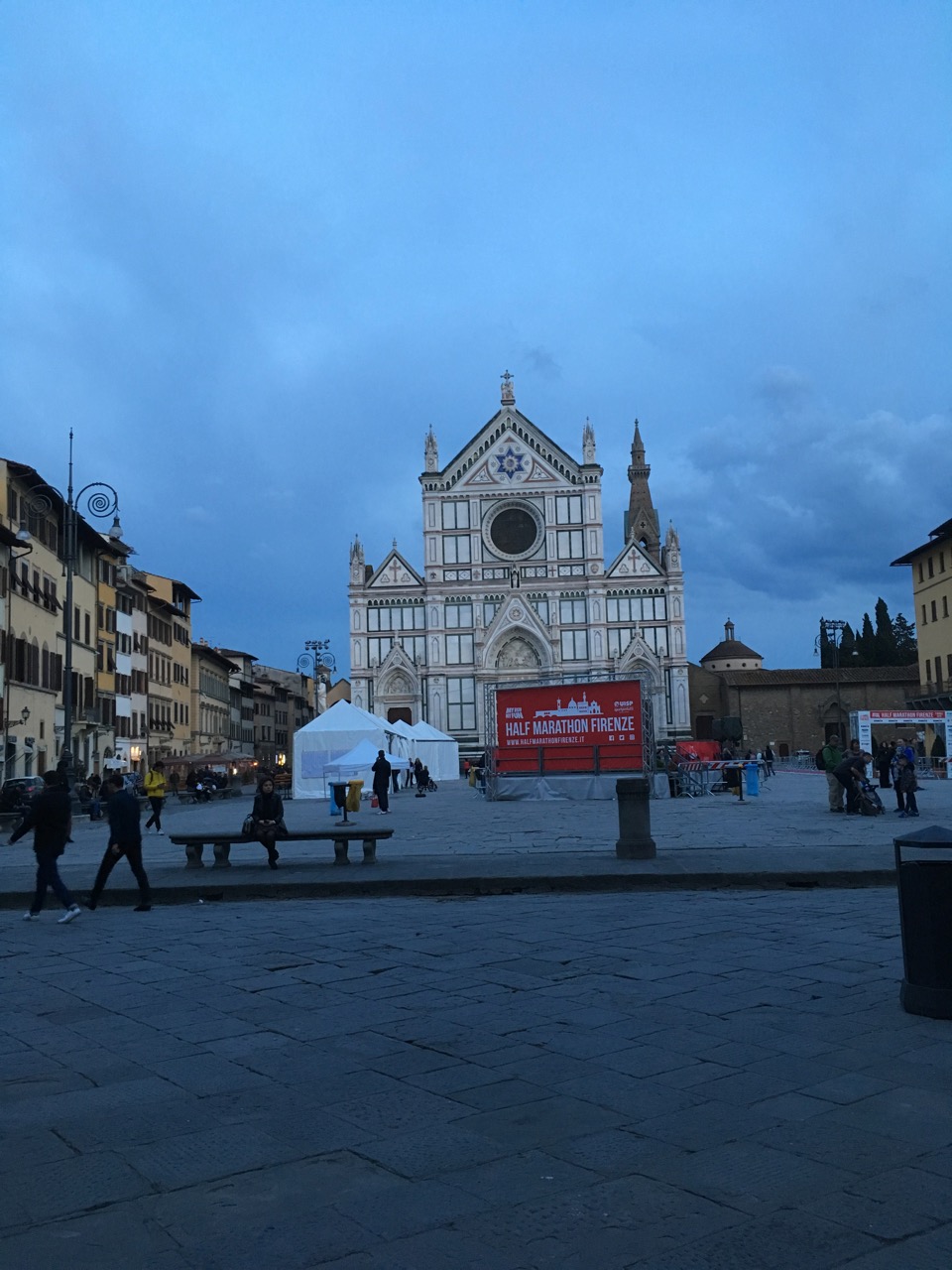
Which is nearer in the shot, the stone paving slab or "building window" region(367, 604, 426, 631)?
the stone paving slab

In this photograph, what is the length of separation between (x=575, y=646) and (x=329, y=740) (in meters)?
36.2

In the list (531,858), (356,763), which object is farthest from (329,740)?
(531,858)

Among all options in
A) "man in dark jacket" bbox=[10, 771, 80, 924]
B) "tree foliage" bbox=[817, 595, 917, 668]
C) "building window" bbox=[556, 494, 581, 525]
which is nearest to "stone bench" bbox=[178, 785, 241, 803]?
"man in dark jacket" bbox=[10, 771, 80, 924]

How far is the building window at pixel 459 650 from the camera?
229ft

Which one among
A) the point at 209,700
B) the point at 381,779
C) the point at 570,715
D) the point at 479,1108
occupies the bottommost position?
the point at 479,1108

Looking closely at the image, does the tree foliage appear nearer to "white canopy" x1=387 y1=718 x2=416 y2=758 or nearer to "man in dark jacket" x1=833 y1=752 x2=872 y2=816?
"white canopy" x1=387 y1=718 x2=416 y2=758

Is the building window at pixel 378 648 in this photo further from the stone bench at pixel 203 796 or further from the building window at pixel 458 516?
the stone bench at pixel 203 796

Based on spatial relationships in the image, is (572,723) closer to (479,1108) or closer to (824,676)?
(479,1108)

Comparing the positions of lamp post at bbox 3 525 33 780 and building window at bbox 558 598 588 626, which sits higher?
building window at bbox 558 598 588 626

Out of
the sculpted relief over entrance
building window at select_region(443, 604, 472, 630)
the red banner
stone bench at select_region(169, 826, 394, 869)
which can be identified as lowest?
stone bench at select_region(169, 826, 394, 869)

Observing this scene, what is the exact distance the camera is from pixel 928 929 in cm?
582

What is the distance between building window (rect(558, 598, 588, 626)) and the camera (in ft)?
230

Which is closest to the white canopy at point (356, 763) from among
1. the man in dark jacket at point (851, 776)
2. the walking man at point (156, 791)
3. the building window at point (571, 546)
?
the walking man at point (156, 791)

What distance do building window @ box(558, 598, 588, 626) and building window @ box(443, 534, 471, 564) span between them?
668cm
